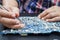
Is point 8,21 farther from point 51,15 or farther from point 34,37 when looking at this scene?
point 51,15

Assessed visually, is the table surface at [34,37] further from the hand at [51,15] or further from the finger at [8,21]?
the hand at [51,15]

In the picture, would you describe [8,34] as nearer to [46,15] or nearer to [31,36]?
[31,36]

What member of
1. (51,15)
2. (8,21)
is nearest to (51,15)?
(51,15)

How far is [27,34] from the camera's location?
573mm

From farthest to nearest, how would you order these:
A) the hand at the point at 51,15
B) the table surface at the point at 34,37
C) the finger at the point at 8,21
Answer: the hand at the point at 51,15, the finger at the point at 8,21, the table surface at the point at 34,37

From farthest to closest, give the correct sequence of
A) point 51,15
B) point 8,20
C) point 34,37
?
point 51,15 → point 8,20 → point 34,37

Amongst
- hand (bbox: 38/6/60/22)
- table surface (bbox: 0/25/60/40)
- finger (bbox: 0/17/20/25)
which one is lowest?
table surface (bbox: 0/25/60/40)

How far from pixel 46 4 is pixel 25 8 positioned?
0.53 ft

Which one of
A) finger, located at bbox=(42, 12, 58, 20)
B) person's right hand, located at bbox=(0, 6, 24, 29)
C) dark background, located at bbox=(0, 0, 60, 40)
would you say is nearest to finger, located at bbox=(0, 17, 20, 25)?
person's right hand, located at bbox=(0, 6, 24, 29)

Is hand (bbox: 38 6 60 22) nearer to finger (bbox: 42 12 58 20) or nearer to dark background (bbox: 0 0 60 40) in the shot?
finger (bbox: 42 12 58 20)

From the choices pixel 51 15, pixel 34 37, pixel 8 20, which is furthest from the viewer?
pixel 51 15

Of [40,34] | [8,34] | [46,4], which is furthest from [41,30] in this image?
[46,4]

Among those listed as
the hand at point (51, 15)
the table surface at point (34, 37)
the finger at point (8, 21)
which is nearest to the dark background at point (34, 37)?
the table surface at point (34, 37)

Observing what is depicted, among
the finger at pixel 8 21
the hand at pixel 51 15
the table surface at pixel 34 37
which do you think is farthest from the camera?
the hand at pixel 51 15
